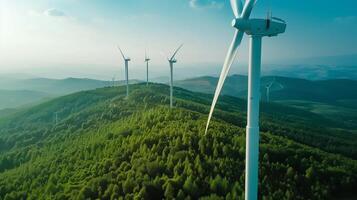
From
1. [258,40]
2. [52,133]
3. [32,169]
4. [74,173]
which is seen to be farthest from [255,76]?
[52,133]

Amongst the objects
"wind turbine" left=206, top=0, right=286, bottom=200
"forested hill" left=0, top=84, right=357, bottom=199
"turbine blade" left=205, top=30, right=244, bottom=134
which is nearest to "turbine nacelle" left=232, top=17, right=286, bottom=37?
"wind turbine" left=206, top=0, right=286, bottom=200

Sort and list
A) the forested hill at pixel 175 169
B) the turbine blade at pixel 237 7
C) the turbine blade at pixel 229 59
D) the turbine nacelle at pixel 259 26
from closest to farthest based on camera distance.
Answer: the turbine nacelle at pixel 259 26, the turbine blade at pixel 229 59, the turbine blade at pixel 237 7, the forested hill at pixel 175 169

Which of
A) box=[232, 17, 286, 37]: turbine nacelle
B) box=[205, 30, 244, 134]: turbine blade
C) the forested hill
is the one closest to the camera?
box=[232, 17, 286, 37]: turbine nacelle

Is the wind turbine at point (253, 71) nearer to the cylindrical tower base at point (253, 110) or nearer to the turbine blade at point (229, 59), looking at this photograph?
the cylindrical tower base at point (253, 110)

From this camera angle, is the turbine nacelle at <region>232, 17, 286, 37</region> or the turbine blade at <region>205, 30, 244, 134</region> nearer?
the turbine nacelle at <region>232, 17, 286, 37</region>

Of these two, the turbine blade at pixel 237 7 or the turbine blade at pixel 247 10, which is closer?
the turbine blade at pixel 247 10

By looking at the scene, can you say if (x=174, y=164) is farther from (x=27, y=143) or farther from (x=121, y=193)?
(x=27, y=143)

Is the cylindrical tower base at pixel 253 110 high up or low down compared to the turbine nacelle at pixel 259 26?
down

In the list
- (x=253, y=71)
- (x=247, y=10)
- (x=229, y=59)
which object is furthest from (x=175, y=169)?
(x=247, y=10)

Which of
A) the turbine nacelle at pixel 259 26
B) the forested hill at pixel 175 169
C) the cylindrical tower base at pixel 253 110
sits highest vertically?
the turbine nacelle at pixel 259 26

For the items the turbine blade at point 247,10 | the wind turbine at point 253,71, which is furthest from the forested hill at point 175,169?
the turbine blade at point 247,10

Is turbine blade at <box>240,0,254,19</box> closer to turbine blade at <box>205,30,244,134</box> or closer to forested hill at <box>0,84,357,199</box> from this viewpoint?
turbine blade at <box>205,30,244,134</box>
